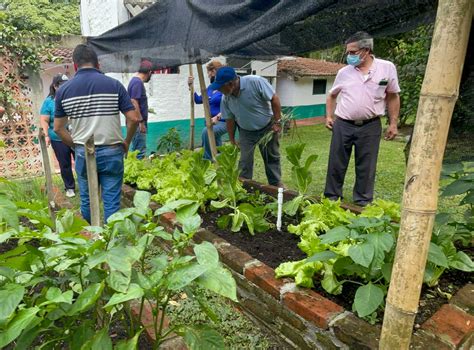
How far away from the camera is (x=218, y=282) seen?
1.13 meters

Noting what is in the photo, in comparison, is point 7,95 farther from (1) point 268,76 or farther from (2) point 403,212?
(1) point 268,76

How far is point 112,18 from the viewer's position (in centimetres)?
824

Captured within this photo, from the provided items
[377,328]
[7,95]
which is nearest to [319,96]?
→ [7,95]

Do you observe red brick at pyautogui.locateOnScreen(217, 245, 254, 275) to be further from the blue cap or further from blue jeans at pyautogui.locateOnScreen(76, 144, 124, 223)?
the blue cap

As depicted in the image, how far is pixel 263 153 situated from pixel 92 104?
2107 millimetres

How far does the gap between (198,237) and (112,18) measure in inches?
290

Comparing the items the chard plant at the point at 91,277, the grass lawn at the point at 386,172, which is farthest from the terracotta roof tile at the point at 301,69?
the chard plant at the point at 91,277

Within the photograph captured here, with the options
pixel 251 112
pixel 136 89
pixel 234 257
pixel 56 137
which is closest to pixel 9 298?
pixel 234 257

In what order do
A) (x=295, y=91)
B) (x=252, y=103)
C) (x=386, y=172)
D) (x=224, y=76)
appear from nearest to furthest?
(x=224, y=76) < (x=252, y=103) < (x=386, y=172) < (x=295, y=91)

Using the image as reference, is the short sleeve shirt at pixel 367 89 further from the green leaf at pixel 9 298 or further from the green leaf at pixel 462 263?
the green leaf at pixel 9 298

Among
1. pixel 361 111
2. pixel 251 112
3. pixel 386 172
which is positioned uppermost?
pixel 361 111

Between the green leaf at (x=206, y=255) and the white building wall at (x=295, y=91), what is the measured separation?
559 inches

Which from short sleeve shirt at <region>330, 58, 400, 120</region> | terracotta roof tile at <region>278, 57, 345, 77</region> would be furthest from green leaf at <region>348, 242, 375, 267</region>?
terracotta roof tile at <region>278, 57, 345, 77</region>

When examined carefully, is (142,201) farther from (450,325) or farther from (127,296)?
(450,325)
